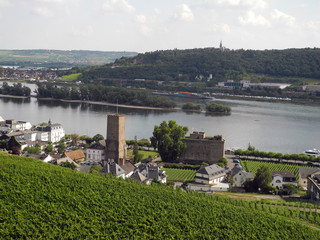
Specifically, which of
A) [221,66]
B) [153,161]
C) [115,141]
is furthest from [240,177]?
[221,66]

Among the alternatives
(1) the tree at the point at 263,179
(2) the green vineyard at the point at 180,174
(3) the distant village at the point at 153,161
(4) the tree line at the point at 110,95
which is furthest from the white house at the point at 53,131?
(4) the tree line at the point at 110,95

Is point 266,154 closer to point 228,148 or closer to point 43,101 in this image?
point 228,148

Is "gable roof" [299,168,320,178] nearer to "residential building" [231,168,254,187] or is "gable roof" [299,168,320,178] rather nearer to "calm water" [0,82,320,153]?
"residential building" [231,168,254,187]

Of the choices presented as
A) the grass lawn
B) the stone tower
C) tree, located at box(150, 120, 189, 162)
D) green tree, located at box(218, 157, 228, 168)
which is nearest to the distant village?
the stone tower

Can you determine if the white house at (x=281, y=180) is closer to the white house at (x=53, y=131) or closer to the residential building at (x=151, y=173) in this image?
the residential building at (x=151, y=173)

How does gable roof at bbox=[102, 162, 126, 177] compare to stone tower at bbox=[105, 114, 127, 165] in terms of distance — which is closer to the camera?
gable roof at bbox=[102, 162, 126, 177]

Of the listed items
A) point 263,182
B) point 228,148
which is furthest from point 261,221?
point 228,148
